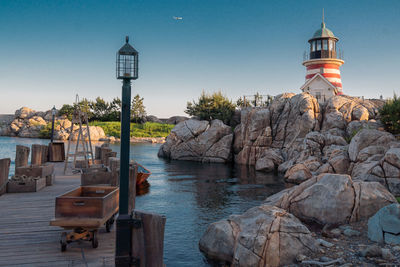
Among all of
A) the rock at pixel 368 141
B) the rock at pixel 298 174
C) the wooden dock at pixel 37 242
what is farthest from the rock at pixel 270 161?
the wooden dock at pixel 37 242

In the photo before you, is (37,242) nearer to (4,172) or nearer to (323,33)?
(4,172)

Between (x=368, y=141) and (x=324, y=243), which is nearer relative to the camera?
(x=324, y=243)

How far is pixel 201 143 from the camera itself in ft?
148

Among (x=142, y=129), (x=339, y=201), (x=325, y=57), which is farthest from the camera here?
(x=142, y=129)

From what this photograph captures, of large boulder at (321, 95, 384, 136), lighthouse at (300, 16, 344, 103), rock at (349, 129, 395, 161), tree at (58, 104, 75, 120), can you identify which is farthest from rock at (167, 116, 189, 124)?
rock at (349, 129, 395, 161)

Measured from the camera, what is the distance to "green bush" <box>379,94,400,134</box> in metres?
28.5

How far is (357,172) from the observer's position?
68.2 feet

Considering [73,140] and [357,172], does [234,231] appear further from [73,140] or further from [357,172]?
[73,140]

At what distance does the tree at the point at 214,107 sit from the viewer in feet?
176

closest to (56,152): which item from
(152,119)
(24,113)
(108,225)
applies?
(108,225)

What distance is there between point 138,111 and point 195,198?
80.1 m

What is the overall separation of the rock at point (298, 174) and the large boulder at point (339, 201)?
12.9m

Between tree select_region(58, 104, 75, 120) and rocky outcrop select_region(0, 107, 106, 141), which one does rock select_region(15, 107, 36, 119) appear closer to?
rocky outcrop select_region(0, 107, 106, 141)

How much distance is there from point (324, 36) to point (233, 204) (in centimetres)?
3604
